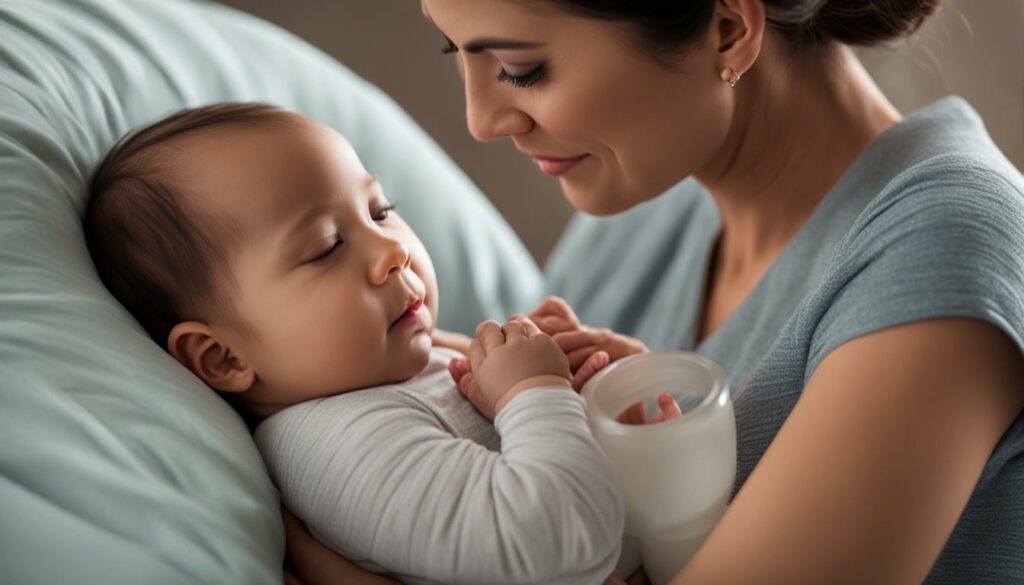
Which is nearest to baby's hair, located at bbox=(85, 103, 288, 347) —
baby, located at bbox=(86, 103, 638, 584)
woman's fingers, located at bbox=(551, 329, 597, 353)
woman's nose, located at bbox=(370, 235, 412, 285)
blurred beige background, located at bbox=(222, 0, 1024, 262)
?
baby, located at bbox=(86, 103, 638, 584)

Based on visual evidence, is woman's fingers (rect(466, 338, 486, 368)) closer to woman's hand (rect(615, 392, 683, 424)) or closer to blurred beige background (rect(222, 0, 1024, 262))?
woman's hand (rect(615, 392, 683, 424))

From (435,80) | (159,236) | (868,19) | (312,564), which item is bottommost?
(435,80)

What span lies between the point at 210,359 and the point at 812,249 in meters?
0.71

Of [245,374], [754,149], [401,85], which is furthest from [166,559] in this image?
[401,85]

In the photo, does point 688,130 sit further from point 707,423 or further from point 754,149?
point 707,423

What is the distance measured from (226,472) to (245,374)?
0.52 ft

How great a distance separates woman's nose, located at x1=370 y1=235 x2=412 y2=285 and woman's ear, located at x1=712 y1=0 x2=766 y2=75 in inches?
16.8

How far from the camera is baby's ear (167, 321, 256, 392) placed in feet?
3.41

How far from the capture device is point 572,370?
1.14m

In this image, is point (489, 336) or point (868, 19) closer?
point (489, 336)

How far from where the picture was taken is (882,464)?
901 millimetres

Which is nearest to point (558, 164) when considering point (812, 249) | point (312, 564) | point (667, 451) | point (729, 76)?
point (729, 76)

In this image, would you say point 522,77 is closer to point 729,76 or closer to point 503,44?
point 503,44

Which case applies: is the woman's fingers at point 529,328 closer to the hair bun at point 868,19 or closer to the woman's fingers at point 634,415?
the woman's fingers at point 634,415
